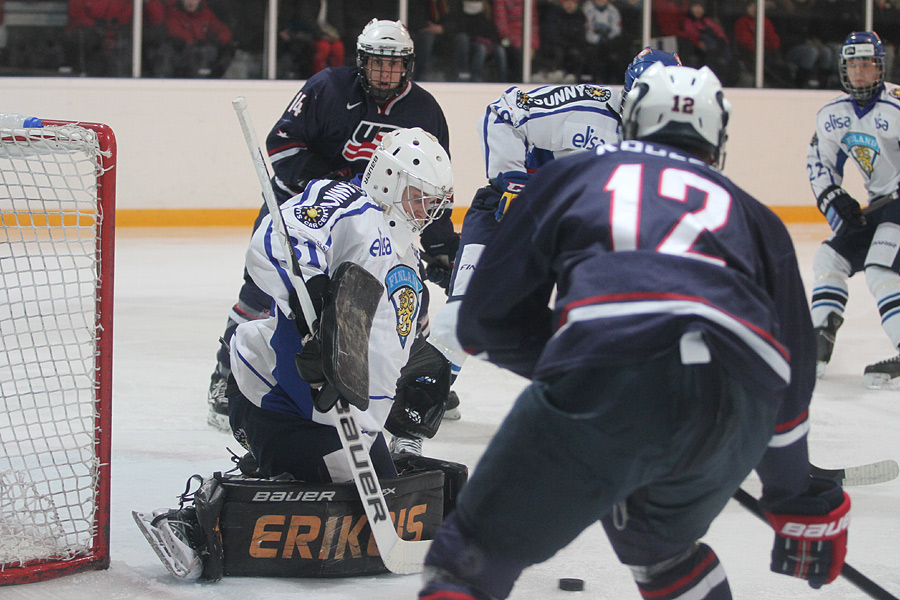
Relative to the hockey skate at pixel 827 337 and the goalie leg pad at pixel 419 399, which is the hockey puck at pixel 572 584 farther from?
the hockey skate at pixel 827 337

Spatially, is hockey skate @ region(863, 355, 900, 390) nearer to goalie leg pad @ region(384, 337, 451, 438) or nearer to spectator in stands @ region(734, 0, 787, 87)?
goalie leg pad @ region(384, 337, 451, 438)

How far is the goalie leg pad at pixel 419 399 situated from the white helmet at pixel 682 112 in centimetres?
156

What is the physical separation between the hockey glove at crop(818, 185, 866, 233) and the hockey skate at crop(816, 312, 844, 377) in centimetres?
35

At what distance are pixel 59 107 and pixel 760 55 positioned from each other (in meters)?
5.48

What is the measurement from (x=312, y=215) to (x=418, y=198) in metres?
0.27

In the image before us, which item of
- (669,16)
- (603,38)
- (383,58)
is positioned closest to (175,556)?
(383,58)

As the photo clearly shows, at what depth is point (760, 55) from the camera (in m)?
9.28

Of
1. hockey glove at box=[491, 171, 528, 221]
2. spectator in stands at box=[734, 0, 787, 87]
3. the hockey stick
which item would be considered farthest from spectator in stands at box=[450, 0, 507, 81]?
the hockey stick

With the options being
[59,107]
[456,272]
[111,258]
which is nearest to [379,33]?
[456,272]

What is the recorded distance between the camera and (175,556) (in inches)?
82.0

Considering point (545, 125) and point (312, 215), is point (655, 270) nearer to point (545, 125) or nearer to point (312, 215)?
point (312, 215)

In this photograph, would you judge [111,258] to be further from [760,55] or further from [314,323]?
[760,55]

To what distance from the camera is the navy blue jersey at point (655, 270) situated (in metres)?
1.20

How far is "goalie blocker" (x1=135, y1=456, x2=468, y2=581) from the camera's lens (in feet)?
6.87
